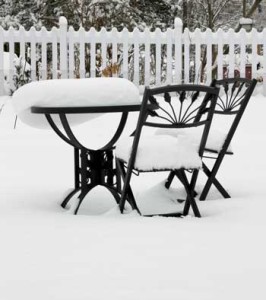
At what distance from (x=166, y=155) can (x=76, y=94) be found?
2.28 ft

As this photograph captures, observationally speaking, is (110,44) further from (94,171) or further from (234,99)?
(94,171)

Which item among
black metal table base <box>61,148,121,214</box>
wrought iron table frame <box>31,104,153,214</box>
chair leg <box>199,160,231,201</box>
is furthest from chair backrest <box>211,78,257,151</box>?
black metal table base <box>61,148,121,214</box>

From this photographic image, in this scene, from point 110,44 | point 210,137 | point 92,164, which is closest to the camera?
point 92,164

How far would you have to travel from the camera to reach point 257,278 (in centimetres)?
273

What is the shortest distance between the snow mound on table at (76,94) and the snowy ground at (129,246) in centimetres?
66

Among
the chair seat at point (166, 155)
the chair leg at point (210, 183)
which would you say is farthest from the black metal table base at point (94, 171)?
the chair leg at point (210, 183)

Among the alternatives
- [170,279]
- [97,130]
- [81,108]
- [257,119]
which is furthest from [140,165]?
[257,119]

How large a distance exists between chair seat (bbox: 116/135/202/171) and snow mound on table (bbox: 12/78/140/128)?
1.25 ft

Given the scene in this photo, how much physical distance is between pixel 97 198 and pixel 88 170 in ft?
1.16

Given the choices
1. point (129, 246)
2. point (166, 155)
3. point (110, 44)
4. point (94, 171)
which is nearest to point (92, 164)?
point (94, 171)

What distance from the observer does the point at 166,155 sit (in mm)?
3729

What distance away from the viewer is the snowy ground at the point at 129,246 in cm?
262

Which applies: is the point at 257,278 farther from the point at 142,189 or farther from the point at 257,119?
the point at 257,119

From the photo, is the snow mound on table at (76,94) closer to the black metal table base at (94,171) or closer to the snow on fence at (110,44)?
the black metal table base at (94,171)
